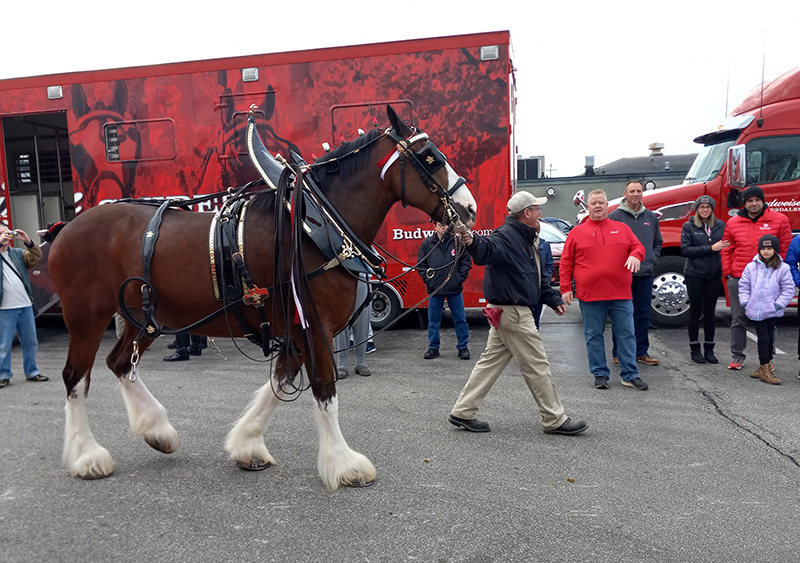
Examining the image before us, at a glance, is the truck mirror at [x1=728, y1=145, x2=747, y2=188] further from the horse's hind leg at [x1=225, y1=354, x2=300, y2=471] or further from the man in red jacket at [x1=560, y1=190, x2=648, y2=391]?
the horse's hind leg at [x1=225, y1=354, x2=300, y2=471]

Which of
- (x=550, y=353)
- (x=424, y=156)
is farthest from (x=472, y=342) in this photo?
(x=424, y=156)

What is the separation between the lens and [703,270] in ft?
21.7

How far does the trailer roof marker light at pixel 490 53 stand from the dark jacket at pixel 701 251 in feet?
10.6

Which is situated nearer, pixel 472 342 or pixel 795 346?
pixel 795 346

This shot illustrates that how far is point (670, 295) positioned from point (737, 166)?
1.94 meters

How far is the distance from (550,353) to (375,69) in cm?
443

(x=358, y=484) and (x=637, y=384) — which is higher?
(x=358, y=484)

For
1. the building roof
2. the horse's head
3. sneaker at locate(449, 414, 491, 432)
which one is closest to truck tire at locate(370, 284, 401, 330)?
sneaker at locate(449, 414, 491, 432)

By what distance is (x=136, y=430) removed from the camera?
395 cm

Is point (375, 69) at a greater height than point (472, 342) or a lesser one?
greater

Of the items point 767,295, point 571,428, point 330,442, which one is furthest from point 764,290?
point 330,442

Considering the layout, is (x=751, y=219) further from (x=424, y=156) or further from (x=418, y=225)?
(x=424, y=156)

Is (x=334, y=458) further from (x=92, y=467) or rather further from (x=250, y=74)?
(x=250, y=74)

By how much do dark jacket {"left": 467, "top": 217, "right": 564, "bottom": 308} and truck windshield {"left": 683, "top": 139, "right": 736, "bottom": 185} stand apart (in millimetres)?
5360
